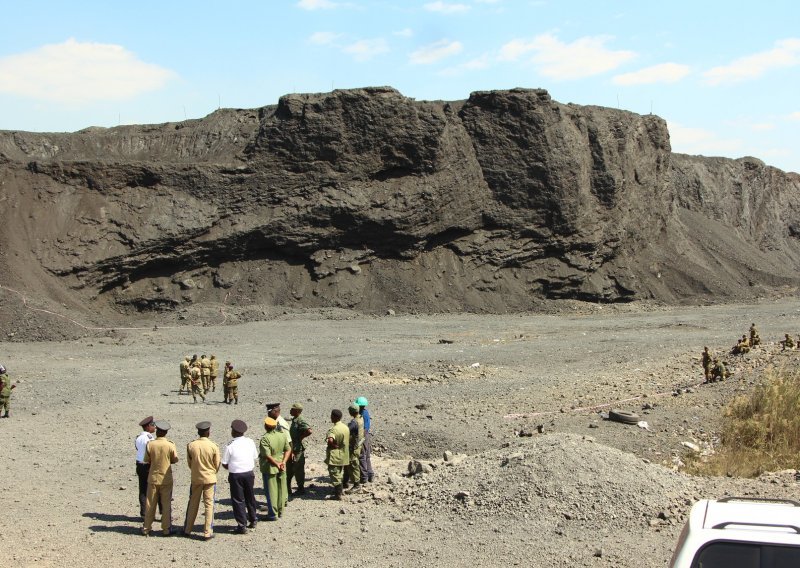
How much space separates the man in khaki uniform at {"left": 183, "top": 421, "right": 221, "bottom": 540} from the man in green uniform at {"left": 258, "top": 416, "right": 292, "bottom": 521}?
74cm

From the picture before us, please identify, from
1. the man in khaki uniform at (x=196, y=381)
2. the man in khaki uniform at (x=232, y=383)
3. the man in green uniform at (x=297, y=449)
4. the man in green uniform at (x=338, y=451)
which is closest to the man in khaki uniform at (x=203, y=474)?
the man in green uniform at (x=297, y=449)

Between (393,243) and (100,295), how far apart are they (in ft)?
51.5

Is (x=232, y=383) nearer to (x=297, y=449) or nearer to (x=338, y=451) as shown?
(x=297, y=449)

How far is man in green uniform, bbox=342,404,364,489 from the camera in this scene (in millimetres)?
11953

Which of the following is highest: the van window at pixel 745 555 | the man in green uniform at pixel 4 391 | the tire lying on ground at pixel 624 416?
the van window at pixel 745 555

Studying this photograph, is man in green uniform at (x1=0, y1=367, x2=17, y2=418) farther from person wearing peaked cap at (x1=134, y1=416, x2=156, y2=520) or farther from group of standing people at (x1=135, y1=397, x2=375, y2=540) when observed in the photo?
person wearing peaked cap at (x1=134, y1=416, x2=156, y2=520)

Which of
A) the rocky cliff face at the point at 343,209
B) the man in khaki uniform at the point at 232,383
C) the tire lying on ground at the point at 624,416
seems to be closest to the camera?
the tire lying on ground at the point at 624,416

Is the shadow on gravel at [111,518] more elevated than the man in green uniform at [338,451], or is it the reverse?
the man in green uniform at [338,451]

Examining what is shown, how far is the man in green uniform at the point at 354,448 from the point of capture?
12.0 m

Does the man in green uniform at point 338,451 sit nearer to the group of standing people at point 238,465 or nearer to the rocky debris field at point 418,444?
the group of standing people at point 238,465

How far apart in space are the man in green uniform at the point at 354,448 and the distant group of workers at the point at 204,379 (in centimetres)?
860

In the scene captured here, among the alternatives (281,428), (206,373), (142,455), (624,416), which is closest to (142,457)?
(142,455)

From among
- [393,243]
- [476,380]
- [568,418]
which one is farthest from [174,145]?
[568,418]

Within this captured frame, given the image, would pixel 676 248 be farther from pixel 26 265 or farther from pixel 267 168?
pixel 26 265
